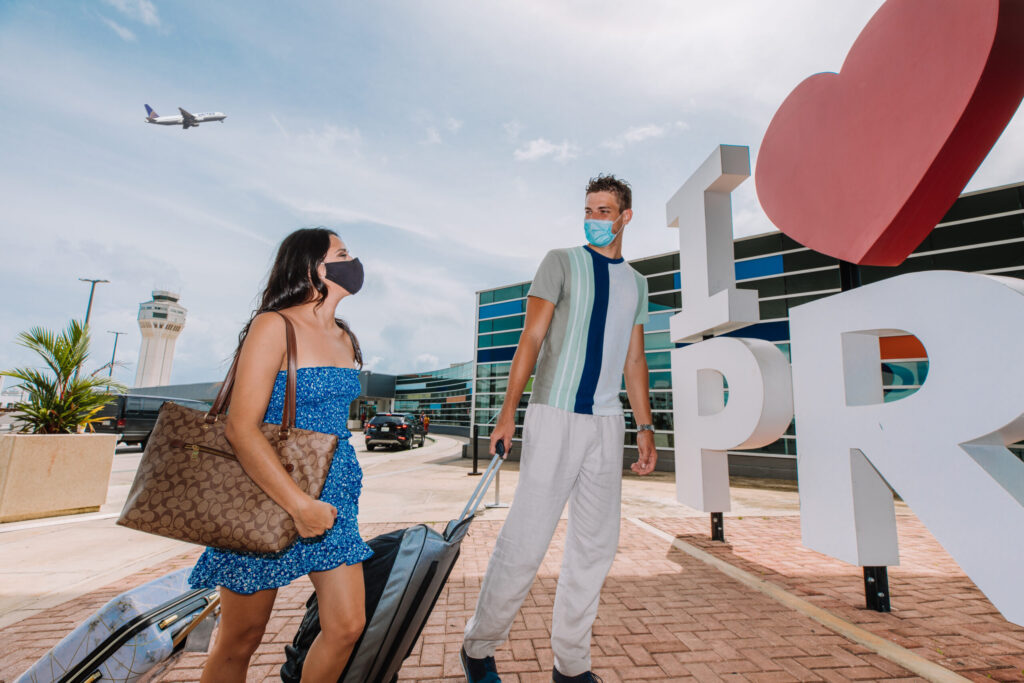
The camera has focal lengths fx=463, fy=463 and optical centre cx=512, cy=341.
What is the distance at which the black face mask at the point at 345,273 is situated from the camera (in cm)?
176

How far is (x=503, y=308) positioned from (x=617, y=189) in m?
17.0

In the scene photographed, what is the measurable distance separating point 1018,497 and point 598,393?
2.11 meters

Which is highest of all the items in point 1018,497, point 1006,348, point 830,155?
point 830,155

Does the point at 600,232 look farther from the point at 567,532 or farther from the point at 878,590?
the point at 878,590

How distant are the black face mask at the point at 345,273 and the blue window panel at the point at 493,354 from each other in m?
16.7

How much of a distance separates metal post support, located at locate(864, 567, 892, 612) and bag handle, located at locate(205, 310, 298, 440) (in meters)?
3.96

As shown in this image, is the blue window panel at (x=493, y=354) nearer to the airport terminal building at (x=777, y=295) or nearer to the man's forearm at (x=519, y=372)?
the airport terminal building at (x=777, y=295)

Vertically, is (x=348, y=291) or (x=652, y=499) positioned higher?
(x=348, y=291)

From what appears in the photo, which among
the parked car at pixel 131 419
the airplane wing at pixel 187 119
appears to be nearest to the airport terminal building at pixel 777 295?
the parked car at pixel 131 419

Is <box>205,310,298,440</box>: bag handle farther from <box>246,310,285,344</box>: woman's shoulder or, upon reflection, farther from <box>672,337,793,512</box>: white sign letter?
<box>672,337,793,512</box>: white sign letter

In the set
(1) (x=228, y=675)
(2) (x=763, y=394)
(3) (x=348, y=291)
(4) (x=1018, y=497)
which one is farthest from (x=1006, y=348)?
(1) (x=228, y=675)

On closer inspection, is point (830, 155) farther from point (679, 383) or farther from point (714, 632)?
point (714, 632)

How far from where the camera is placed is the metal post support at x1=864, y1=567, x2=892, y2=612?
322cm

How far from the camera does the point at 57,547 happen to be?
174 inches
